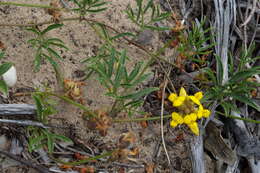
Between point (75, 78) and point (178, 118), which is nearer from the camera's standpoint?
point (178, 118)

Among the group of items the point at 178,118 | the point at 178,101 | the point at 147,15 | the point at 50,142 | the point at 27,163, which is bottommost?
the point at 27,163

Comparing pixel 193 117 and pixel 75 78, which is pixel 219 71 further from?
pixel 75 78

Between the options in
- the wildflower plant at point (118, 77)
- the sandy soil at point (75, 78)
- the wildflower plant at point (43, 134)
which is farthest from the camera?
the sandy soil at point (75, 78)

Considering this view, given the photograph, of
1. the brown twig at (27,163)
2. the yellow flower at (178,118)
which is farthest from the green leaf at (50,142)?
the yellow flower at (178,118)

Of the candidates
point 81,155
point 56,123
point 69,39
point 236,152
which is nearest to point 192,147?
point 236,152

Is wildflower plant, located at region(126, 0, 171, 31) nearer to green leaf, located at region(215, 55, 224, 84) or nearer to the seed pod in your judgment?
green leaf, located at region(215, 55, 224, 84)

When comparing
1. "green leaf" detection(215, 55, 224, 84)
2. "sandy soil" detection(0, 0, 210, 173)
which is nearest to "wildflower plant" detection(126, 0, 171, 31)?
"sandy soil" detection(0, 0, 210, 173)

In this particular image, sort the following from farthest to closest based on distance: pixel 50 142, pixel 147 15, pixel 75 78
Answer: pixel 147 15 → pixel 75 78 → pixel 50 142

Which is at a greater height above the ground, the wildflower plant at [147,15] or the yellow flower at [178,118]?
the wildflower plant at [147,15]

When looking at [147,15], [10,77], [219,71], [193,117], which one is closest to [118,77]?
[193,117]

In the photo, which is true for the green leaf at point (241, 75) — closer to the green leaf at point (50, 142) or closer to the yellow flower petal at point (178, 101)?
the yellow flower petal at point (178, 101)

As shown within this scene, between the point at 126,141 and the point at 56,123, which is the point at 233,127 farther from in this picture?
the point at 56,123
